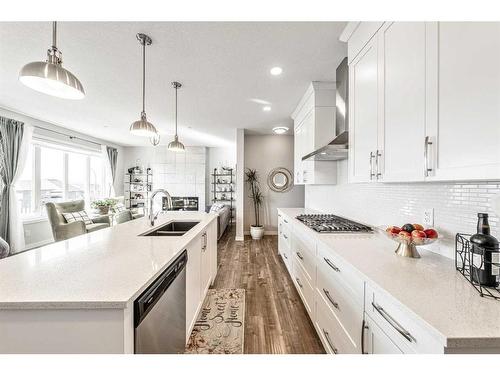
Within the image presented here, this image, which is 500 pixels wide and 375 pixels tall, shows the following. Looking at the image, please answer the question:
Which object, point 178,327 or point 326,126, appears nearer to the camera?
point 178,327

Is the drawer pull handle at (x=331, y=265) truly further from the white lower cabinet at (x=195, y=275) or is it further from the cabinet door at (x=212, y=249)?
the cabinet door at (x=212, y=249)

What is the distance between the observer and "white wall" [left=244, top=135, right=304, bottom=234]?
599cm

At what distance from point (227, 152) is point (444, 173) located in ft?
24.0

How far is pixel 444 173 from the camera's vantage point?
38.0 inches

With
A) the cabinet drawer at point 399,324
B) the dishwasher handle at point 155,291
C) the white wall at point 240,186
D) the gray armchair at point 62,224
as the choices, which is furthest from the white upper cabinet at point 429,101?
the gray armchair at point 62,224

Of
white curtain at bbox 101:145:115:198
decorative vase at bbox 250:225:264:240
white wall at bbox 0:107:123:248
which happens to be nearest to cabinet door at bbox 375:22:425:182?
decorative vase at bbox 250:225:264:240

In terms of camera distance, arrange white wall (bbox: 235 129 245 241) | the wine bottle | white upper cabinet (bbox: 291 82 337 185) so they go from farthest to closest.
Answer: white wall (bbox: 235 129 245 241), white upper cabinet (bbox: 291 82 337 185), the wine bottle

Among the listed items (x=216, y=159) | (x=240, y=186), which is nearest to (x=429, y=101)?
(x=240, y=186)

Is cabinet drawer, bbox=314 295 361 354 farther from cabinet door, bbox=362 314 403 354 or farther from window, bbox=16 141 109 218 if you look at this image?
window, bbox=16 141 109 218

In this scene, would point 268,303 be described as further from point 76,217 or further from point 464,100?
point 76,217

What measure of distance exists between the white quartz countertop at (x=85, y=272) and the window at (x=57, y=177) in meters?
4.46

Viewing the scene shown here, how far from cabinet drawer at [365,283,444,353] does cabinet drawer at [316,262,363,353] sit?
129 mm
